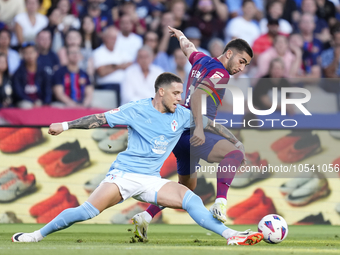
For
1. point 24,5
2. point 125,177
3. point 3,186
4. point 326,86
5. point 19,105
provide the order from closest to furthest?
1. point 125,177
2. point 3,186
3. point 19,105
4. point 326,86
5. point 24,5

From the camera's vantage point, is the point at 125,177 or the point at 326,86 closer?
the point at 125,177

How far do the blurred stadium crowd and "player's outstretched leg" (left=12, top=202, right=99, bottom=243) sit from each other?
5.03 m

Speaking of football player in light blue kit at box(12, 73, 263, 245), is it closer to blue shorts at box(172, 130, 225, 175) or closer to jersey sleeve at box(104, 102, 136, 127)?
jersey sleeve at box(104, 102, 136, 127)

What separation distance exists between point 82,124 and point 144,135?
0.65 meters

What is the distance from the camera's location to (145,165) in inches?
209

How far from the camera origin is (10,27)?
11.5m

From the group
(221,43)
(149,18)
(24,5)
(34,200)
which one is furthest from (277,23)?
(34,200)

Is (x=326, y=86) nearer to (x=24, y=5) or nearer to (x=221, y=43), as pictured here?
(x=221, y=43)

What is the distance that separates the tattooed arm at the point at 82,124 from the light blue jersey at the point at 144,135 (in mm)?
109

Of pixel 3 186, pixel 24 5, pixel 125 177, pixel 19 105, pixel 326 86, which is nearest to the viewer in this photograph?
pixel 125 177

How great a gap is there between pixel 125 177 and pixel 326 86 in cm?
698

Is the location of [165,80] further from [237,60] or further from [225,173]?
[225,173]

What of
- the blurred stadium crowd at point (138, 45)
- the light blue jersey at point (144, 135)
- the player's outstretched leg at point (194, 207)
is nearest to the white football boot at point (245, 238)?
the player's outstretched leg at point (194, 207)

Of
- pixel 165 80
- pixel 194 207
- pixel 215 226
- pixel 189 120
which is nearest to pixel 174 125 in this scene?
pixel 189 120
